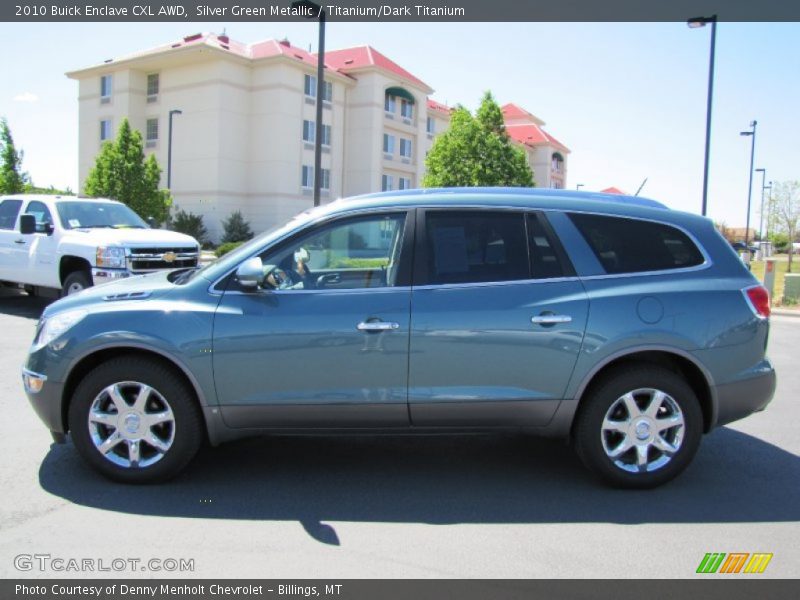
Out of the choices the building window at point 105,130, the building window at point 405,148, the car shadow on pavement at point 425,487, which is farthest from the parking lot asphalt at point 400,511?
the building window at point 405,148

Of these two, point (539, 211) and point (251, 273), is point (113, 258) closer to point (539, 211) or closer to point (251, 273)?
point (251, 273)

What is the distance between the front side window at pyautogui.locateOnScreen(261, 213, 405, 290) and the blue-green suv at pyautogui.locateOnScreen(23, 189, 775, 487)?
0.01 m

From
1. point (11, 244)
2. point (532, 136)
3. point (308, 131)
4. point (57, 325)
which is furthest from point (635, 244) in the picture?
point (532, 136)

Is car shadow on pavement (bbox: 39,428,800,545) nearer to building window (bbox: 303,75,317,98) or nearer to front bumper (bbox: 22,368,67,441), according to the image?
front bumper (bbox: 22,368,67,441)

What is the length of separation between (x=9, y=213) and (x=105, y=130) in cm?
3648

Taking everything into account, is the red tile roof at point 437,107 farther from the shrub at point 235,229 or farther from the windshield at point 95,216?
the windshield at point 95,216

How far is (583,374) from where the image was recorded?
4.17 m

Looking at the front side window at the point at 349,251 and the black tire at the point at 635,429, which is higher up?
the front side window at the point at 349,251

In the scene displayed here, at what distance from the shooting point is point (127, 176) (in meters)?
30.2

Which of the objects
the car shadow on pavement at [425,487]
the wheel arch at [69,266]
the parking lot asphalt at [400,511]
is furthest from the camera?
the wheel arch at [69,266]

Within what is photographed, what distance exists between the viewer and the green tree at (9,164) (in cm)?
3572

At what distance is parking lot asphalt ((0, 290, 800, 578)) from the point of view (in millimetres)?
3377

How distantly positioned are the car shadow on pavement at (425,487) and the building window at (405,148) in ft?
153
